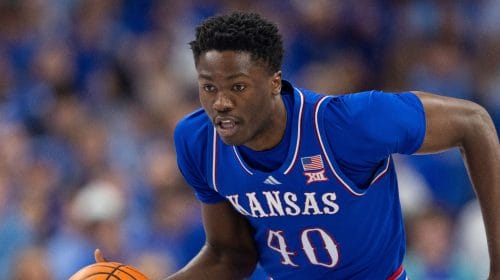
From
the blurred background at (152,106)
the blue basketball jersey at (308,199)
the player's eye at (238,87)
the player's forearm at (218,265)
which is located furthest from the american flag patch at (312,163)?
the blurred background at (152,106)

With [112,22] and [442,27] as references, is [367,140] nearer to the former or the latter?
[442,27]

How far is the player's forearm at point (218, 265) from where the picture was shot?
3660 millimetres

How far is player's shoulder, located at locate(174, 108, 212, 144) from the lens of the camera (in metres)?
3.41

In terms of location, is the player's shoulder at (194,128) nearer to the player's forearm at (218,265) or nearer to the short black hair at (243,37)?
the short black hair at (243,37)

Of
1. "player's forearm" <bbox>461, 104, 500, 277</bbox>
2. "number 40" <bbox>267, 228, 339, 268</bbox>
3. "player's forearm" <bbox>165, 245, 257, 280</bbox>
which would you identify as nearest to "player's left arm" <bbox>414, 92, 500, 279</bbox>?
"player's forearm" <bbox>461, 104, 500, 277</bbox>

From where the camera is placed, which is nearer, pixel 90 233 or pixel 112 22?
pixel 90 233

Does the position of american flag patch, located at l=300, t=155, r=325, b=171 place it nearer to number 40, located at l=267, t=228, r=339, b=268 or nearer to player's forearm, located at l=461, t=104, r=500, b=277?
number 40, located at l=267, t=228, r=339, b=268

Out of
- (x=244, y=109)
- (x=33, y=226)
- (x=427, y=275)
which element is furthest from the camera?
(x=33, y=226)

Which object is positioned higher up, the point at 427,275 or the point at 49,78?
the point at 49,78

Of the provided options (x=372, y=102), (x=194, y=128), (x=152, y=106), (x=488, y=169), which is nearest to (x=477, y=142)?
(x=488, y=169)

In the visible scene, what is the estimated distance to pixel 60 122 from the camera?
7.05 meters

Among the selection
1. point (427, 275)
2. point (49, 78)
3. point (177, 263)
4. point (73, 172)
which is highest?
point (49, 78)

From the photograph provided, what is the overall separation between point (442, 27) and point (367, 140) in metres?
3.35

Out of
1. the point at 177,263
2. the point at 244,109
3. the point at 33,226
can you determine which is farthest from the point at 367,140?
the point at 33,226
